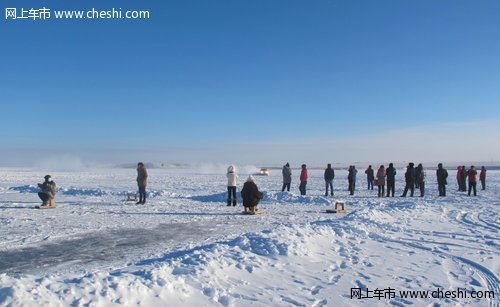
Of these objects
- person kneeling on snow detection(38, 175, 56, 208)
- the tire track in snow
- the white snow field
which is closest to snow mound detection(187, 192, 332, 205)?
the white snow field

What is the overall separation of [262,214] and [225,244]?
6.77 m

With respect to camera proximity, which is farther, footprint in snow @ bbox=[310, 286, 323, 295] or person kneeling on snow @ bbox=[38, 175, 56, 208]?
person kneeling on snow @ bbox=[38, 175, 56, 208]

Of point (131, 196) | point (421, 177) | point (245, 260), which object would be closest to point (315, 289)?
point (245, 260)

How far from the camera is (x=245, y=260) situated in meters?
7.48

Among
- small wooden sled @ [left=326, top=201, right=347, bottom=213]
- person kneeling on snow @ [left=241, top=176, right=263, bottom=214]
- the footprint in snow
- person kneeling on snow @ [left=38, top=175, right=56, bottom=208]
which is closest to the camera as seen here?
the footprint in snow

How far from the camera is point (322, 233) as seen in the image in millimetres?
9719

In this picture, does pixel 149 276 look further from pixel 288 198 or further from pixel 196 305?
pixel 288 198

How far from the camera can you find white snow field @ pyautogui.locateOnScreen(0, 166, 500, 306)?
18.8 ft

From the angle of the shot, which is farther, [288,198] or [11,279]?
[288,198]

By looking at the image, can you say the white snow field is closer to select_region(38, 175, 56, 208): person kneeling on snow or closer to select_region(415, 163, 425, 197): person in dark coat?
select_region(38, 175, 56, 208): person kneeling on snow

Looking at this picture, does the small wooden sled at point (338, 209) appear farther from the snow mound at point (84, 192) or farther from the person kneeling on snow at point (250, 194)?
the snow mound at point (84, 192)

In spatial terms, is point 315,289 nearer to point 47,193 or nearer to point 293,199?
point 47,193

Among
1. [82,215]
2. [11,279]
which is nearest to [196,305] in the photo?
[11,279]

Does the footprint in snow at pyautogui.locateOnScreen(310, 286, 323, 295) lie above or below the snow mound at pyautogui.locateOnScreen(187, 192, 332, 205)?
below
